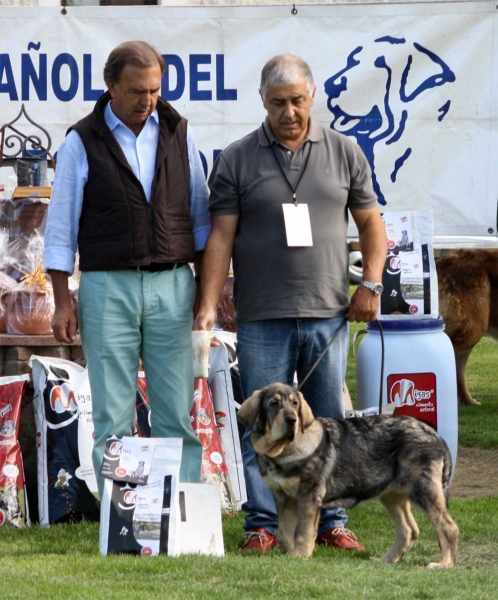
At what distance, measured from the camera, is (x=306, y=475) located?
4.58 meters

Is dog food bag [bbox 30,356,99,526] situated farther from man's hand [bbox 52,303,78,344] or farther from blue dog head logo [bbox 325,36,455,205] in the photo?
blue dog head logo [bbox 325,36,455,205]

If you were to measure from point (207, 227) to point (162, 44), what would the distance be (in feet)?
9.36

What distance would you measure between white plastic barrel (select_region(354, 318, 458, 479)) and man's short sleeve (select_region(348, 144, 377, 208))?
57.7 inches

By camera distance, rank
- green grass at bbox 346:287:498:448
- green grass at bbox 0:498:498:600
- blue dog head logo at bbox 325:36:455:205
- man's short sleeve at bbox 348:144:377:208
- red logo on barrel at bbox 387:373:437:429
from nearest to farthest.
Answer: green grass at bbox 0:498:498:600 < man's short sleeve at bbox 348:144:377:208 < red logo on barrel at bbox 387:373:437:429 < blue dog head logo at bbox 325:36:455:205 < green grass at bbox 346:287:498:448

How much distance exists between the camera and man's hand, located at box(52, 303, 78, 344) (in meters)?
4.66

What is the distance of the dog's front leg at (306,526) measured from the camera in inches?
179

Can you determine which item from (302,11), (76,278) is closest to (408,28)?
(302,11)

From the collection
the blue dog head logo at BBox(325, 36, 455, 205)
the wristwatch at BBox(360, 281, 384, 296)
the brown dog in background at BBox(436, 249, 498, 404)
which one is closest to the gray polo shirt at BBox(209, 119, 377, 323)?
the wristwatch at BBox(360, 281, 384, 296)

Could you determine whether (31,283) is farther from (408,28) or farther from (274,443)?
(408,28)

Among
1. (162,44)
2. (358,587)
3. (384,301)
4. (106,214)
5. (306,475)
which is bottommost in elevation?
(358,587)

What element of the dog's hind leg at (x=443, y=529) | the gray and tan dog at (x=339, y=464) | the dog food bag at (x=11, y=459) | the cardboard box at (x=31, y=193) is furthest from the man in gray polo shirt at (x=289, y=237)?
the cardboard box at (x=31, y=193)

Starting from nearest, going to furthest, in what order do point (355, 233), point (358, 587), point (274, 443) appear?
point (358, 587), point (274, 443), point (355, 233)

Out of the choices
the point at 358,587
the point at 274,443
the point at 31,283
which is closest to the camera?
the point at 358,587

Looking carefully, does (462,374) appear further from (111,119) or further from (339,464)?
(111,119)
